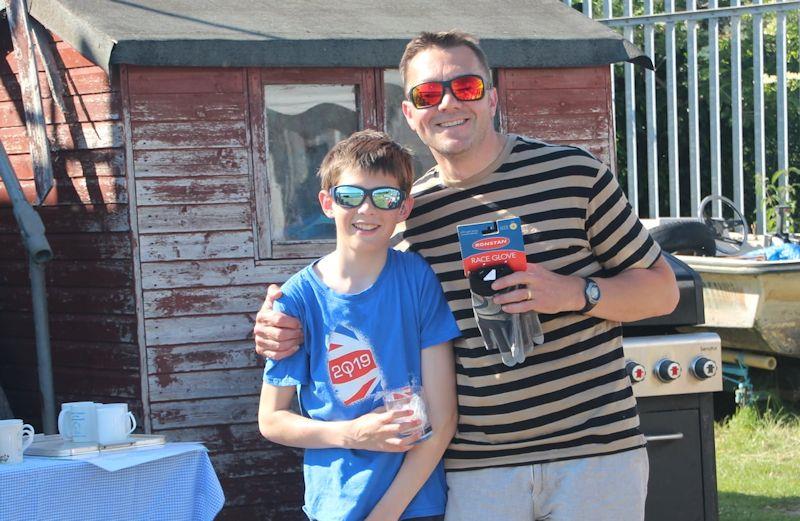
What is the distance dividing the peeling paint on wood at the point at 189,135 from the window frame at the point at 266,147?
0.33ft

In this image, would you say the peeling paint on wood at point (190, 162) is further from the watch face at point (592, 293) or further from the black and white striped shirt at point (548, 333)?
the watch face at point (592, 293)

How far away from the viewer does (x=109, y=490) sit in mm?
4047

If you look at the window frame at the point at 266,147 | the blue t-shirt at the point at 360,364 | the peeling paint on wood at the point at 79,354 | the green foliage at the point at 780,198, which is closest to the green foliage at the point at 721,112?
the green foliage at the point at 780,198

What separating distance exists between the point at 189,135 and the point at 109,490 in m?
2.60

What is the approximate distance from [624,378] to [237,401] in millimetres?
3641

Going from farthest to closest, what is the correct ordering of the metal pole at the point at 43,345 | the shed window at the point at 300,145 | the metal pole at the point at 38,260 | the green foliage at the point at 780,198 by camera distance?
the green foliage at the point at 780,198, the shed window at the point at 300,145, the metal pole at the point at 43,345, the metal pole at the point at 38,260

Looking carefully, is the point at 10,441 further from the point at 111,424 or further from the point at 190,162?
the point at 190,162

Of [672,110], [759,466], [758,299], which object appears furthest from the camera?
[672,110]

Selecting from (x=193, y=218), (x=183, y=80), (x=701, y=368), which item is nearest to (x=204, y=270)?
(x=193, y=218)

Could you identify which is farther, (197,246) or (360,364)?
(197,246)

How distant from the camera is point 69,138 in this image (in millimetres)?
6383

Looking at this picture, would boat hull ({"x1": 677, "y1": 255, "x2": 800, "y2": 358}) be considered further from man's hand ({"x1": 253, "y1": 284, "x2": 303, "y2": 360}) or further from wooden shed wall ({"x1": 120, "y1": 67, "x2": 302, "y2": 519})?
man's hand ({"x1": 253, "y1": 284, "x2": 303, "y2": 360})

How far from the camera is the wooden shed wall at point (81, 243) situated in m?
6.13

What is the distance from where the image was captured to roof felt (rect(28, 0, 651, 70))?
5961 millimetres
